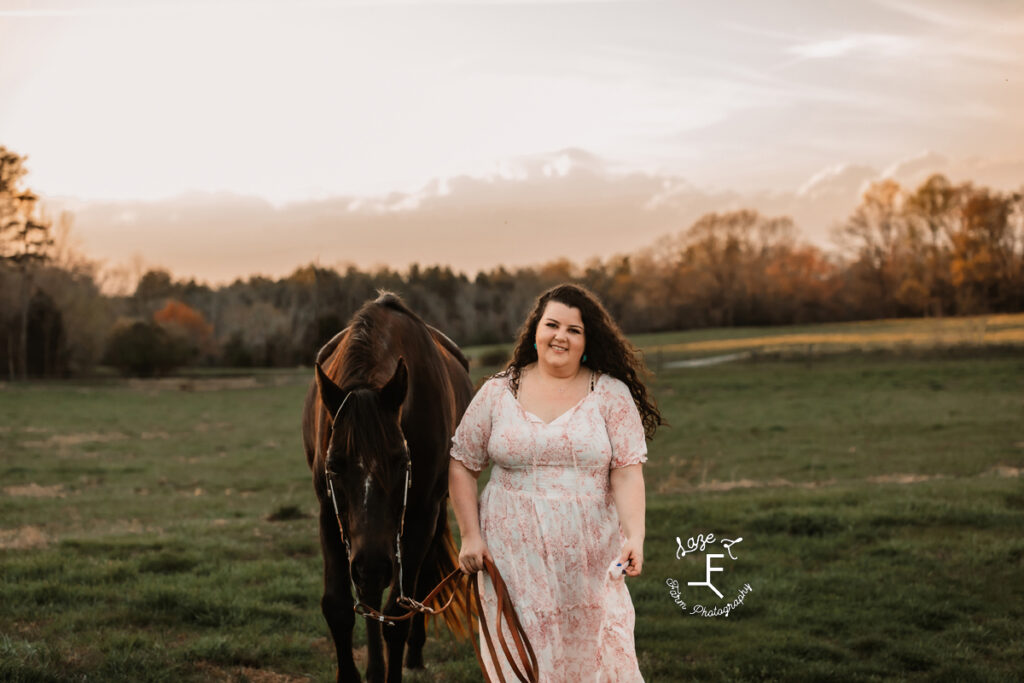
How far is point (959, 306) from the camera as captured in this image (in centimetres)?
4916

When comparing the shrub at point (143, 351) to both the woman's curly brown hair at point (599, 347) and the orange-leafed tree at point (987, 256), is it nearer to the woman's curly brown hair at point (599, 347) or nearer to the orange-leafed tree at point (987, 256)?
the orange-leafed tree at point (987, 256)

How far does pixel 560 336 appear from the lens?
3531 mm

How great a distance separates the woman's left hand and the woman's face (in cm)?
80

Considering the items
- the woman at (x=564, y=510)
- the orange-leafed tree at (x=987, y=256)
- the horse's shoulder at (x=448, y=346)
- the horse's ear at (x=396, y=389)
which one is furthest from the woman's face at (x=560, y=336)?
the orange-leafed tree at (x=987, y=256)

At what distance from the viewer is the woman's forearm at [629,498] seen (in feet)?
11.0

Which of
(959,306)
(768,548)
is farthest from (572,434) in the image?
(959,306)

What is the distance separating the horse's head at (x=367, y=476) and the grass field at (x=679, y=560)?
1936 millimetres

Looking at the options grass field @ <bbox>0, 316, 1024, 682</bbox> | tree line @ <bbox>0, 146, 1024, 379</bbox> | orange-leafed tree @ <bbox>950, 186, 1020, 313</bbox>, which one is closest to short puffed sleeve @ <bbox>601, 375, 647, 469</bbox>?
grass field @ <bbox>0, 316, 1024, 682</bbox>

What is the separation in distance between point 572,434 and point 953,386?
27.7 meters

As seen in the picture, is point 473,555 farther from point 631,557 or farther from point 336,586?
point 336,586

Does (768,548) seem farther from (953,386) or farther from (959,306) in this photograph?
(959,306)

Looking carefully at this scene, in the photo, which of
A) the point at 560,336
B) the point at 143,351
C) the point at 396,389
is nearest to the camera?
the point at 560,336

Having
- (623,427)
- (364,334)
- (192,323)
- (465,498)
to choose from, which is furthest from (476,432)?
(192,323)

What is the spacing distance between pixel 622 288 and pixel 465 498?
51.2 meters
